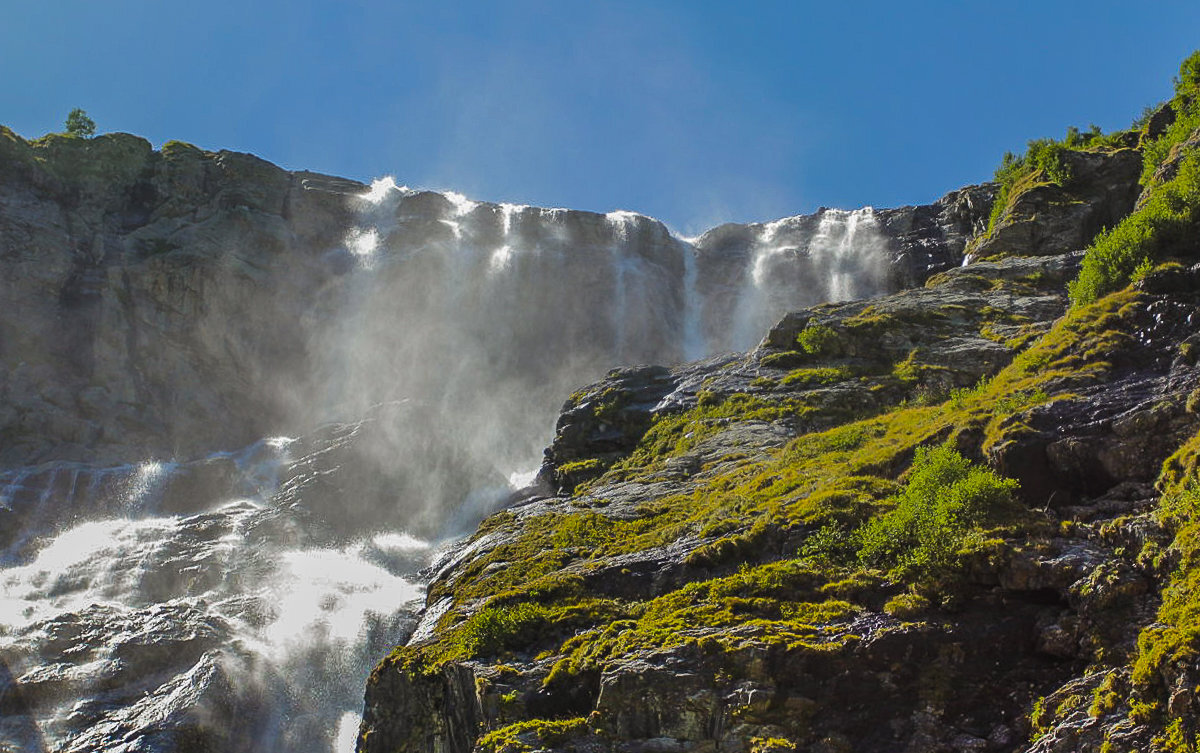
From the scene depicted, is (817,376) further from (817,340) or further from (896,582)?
(896,582)

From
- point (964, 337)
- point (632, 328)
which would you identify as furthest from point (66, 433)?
point (964, 337)

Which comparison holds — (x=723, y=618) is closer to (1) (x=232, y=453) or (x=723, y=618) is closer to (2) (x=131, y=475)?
(2) (x=131, y=475)

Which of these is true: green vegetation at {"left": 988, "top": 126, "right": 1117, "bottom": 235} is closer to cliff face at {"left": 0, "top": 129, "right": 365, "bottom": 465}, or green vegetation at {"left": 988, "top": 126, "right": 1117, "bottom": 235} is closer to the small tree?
cliff face at {"left": 0, "top": 129, "right": 365, "bottom": 465}

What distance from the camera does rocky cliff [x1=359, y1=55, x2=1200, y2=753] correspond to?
8594mm

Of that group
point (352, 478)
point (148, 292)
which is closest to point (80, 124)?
point (148, 292)

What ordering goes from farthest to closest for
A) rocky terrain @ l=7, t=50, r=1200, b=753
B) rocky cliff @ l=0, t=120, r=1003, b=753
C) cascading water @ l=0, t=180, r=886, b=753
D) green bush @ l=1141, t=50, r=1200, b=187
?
rocky cliff @ l=0, t=120, r=1003, b=753 → cascading water @ l=0, t=180, r=886, b=753 → green bush @ l=1141, t=50, r=1200, b=187 → rocky terrain @ l=7, t=50, r=1200, b=753

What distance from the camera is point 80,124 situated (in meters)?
76.5

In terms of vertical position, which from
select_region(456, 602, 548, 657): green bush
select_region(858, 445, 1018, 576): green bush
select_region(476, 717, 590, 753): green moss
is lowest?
select_region(476, 717, 590, 753): green moss

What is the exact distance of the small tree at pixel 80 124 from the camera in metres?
76.2

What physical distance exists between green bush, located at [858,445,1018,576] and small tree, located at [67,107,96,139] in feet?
277

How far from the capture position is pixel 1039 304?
2402 cm

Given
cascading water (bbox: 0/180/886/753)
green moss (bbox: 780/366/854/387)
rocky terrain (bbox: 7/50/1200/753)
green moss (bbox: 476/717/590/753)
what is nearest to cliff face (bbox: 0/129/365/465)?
rocky terrain (bbox: 7/50/1200/753)

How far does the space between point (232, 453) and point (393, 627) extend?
3045cm

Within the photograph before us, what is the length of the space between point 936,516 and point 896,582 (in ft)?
3.49
